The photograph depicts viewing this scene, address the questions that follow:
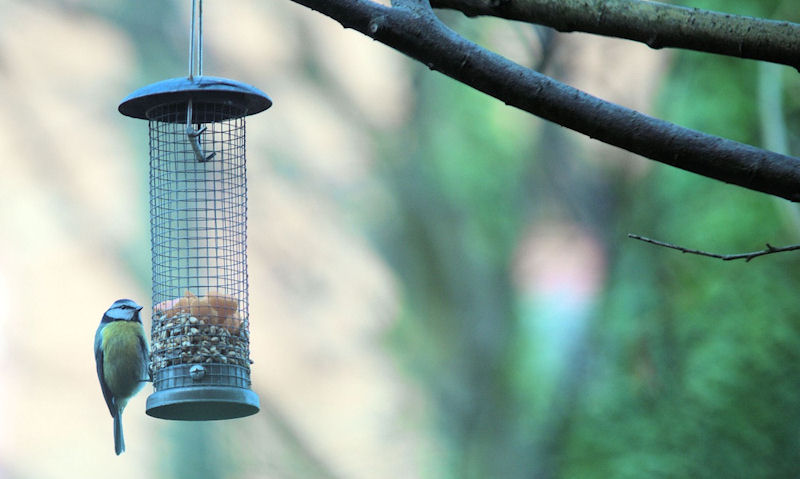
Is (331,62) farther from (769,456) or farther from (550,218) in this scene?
(769,456)

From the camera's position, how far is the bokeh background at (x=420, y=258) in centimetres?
739

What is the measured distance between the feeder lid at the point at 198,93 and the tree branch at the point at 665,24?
1306 mm

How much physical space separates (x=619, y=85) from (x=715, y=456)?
8.60 feet

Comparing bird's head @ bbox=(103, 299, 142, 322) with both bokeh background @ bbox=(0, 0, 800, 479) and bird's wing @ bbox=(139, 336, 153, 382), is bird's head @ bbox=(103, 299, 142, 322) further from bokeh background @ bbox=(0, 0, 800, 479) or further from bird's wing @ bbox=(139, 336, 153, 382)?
A: bokeh background @ bbox=(0, 0, 800, 479)

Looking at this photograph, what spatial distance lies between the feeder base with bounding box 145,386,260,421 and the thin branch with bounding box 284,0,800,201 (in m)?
1.76

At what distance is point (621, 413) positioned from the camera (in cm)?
764

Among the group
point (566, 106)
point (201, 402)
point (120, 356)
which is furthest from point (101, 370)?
point (566, 106)

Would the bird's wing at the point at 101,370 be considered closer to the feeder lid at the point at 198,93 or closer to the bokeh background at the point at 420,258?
the feeder lid at the point at 198,93

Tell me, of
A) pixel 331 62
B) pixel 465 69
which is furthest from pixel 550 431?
pixel 465 69

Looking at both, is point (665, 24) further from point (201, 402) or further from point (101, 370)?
point (101, 370)

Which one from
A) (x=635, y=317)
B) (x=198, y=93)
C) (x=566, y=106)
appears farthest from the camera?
(x=635, y=317)

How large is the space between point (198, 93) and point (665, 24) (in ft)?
5.54

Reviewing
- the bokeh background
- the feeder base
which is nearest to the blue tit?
the feeder base

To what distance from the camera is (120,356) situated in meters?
3.74
